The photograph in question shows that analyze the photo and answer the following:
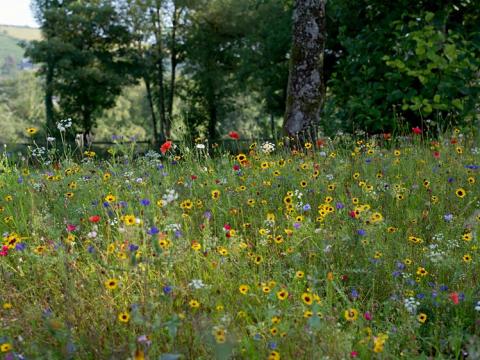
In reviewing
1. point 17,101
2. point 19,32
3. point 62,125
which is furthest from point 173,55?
point 19,32

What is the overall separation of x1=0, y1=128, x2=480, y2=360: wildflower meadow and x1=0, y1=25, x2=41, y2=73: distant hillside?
131 meters

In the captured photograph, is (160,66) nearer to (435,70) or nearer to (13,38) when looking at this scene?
(435,70)

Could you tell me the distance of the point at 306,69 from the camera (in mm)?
7668

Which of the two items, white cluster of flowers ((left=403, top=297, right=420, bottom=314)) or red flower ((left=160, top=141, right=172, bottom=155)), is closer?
white cluster of flowers ((left=403, top=297, right=420, bottom=314))

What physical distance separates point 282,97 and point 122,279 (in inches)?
903

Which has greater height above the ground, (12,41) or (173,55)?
(12,41)

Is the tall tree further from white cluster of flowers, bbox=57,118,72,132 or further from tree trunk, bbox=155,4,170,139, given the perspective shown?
white cluster of flowers, bbox=57,118,72,132

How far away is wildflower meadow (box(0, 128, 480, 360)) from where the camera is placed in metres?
2.36

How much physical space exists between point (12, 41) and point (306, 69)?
179m

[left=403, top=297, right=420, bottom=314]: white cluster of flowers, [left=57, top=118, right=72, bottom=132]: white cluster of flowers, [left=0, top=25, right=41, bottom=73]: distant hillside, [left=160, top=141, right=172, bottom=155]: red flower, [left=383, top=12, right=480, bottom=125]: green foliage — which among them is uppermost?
[left=0, top=25, right=41, bottom=73]: distant hillside

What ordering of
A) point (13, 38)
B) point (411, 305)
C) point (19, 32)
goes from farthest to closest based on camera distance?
point (19, 32)
point (13, 38)
point (411, 305)

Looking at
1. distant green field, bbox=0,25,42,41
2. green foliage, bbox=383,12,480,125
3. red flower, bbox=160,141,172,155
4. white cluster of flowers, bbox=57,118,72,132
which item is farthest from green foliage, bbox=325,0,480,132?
distant green field, bbox=0,25,42,41

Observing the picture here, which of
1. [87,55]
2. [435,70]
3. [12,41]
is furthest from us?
[12,41]

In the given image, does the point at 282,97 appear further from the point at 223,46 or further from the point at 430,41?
the point at 430,41
